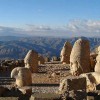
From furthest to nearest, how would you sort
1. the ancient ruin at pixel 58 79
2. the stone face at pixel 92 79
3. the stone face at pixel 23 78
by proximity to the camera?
the stone face at pixel 23 78
the stone face at pixel 92 79
the ancient ruin at pixel 58 79

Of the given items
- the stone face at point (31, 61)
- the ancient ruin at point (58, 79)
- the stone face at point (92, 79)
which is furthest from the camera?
the stone face at point (31, 61)

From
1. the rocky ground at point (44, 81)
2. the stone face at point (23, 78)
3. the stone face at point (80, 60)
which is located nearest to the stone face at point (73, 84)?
the rocky ground at point (44, 81)

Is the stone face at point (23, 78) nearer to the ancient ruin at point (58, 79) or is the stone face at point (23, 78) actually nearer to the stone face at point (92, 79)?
the ancient ruin at point (58, 79)

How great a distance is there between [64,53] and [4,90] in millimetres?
26083

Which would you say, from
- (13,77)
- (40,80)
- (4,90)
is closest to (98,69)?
(40,80)

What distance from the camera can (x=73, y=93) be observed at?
17.1 meters

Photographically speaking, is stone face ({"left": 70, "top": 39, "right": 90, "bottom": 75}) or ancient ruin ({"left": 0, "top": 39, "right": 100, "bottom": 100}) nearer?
ancient ruin ({"left": 0, "top": 39, "right": 100, "bottom": 100})

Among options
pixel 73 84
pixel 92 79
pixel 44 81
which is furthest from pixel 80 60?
pixel 73 84

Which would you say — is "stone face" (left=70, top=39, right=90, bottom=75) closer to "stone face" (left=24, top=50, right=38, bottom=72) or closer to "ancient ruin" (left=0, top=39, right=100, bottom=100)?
"ancient ruin" (left=0, top=39, right=100, bottom=100)

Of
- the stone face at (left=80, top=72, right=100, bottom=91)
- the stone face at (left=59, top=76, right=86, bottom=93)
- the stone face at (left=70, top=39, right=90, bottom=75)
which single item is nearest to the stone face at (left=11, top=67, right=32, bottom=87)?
the stone face at (left=70, top=39, right=90, bottom=75)

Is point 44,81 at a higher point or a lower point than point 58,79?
lower

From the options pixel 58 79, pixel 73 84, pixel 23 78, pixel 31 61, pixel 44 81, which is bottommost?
pixel 44 81

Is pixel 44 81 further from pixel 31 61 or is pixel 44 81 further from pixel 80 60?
pixel 31 61

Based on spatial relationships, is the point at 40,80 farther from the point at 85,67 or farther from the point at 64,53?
the point at 64,53
